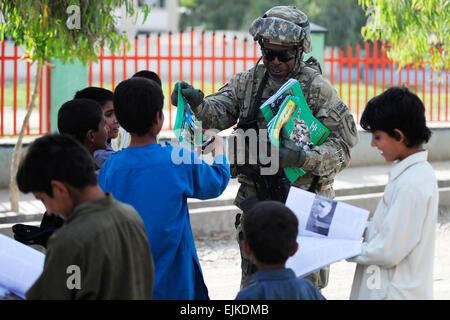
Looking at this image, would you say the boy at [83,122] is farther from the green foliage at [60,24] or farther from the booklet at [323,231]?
the green foliage at [60,24]

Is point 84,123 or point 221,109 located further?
point 221,109

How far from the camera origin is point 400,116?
2.86 metres

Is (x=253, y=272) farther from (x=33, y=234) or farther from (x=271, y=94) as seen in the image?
(x=33, y=234)

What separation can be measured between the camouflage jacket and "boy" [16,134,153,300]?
145 cm

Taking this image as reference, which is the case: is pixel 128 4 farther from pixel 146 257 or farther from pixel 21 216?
pixel 146 257

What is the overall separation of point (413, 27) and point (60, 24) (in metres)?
4.96

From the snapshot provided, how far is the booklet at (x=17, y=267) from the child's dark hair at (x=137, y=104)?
654mm

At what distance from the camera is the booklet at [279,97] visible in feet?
11.6

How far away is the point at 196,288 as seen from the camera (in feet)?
10.5

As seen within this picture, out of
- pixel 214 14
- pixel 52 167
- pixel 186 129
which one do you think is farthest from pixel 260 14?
pixel 52 167

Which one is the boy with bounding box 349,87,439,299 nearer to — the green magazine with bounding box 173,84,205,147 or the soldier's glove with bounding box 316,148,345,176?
the soldier's glove with bounding box 316,148,345,176

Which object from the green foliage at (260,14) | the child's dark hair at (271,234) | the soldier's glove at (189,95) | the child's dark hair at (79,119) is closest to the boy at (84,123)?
the child's dark hair at (79,119)

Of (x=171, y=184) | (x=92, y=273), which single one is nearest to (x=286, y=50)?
(x=171, y=184)
